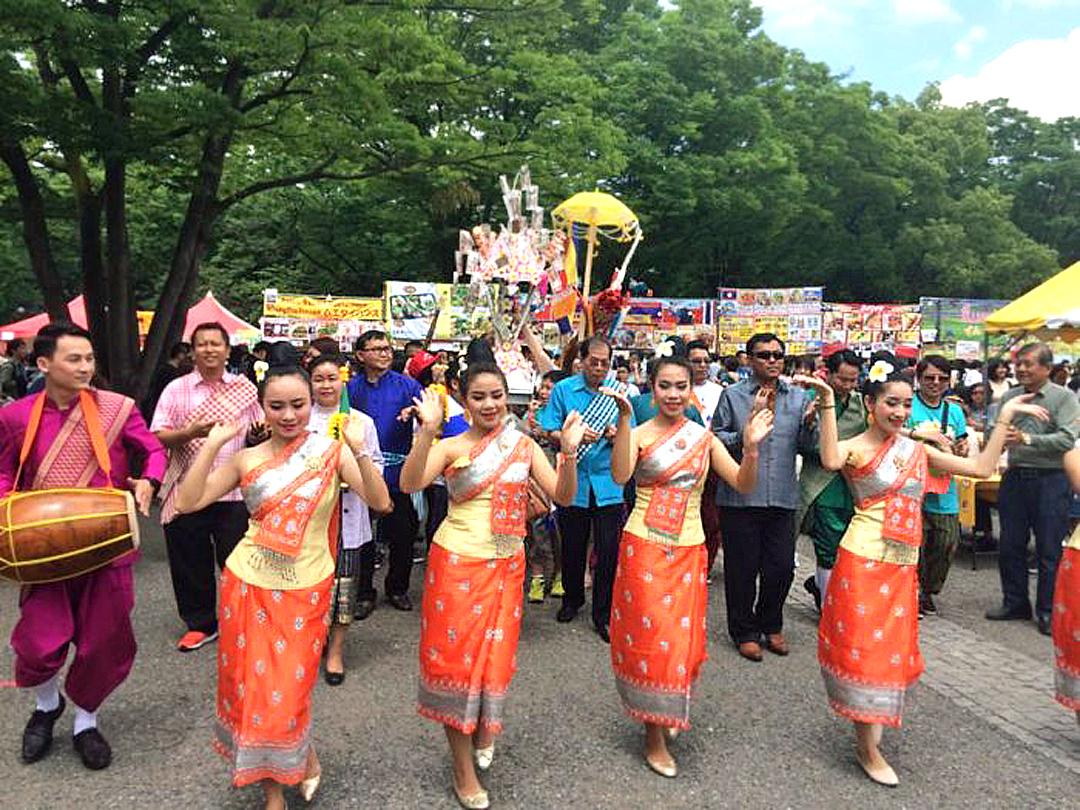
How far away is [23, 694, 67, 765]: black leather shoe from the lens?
340 centimetres

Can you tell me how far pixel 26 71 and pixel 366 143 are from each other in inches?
135

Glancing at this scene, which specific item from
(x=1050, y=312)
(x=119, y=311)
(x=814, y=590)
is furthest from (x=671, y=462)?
(x=119, y=311)

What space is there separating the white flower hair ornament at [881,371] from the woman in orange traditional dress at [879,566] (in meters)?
0.02

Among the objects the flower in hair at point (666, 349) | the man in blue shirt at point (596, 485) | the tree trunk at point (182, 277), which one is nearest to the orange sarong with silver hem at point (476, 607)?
the flower in hair at point (666, 349)

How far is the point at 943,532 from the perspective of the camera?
221 inches

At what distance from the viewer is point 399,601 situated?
555 centimetres

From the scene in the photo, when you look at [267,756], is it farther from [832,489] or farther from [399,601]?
[832,489]

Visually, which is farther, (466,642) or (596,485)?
(596,485)

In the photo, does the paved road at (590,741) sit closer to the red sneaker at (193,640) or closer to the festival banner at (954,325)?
the red sneaker at (193,640)

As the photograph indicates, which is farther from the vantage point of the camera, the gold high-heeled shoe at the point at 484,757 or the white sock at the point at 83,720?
the white sock at the point at 83,720

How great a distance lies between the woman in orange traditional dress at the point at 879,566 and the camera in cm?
336

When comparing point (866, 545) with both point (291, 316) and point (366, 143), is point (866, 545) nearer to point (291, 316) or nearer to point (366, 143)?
point (366, 143)

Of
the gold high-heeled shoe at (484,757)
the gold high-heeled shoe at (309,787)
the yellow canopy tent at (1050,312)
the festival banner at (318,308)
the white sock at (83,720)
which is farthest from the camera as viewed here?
the festival banner at (318,308)

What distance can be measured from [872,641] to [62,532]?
3316 mm
